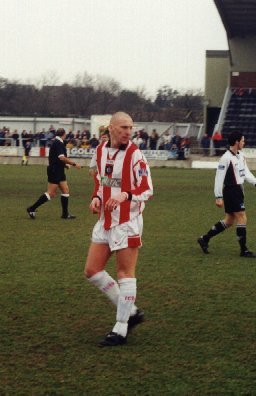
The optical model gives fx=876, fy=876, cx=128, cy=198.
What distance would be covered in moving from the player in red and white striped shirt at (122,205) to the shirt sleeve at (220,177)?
4.82m

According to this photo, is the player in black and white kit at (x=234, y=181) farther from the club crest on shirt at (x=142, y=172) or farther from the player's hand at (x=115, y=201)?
the player's hand at (x=115, y=201)

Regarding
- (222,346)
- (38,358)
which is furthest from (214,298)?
(38,358)

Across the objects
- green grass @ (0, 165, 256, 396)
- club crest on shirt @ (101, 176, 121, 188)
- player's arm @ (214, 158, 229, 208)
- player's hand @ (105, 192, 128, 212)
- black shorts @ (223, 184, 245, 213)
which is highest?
club crest on shirt @ (101, 176, 121, 188)

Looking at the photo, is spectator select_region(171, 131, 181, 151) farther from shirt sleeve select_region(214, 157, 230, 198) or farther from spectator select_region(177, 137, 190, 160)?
shirt sleeve select_region(214, 157, 230, 198)

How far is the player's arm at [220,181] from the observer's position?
1207 cm

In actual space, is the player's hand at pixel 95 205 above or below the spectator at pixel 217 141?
above

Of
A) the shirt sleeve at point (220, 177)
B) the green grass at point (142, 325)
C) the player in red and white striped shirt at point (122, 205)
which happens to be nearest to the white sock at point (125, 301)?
the player in red and white striped shirt at point (122, 205)

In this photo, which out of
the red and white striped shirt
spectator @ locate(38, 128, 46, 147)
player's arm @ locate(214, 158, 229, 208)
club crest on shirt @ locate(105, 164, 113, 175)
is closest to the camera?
the red and white striped shirt

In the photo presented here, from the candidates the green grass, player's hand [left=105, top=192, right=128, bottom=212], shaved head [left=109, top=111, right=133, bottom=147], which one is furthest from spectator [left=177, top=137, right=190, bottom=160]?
player's hand [left=105, top=192, right=128, bottom=212]

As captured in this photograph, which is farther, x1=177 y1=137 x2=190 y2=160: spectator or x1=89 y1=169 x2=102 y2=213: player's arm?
x1=177 y1=137 x2=190 y2=160: spectator

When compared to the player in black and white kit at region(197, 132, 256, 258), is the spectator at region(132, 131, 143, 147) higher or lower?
lower

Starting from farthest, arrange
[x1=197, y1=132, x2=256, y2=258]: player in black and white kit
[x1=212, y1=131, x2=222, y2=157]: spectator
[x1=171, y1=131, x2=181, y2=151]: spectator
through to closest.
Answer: [x1=212, y1=131, x2=222, y2=157]: spectator < [x1=171, y1=131, x2=181, y2=151]: spectator < [x1=197, y1=132, x2=256, y2=258]: player in black and white kit

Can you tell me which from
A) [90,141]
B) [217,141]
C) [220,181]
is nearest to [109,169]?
[220,181]

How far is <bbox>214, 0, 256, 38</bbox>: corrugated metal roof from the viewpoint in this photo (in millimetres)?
54094
